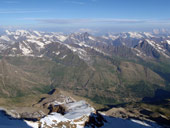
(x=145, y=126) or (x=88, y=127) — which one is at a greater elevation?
(x=88, y=127)

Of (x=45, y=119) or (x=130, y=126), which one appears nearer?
(x=45, y=119)

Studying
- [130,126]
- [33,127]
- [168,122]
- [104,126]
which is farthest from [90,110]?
[168,122]

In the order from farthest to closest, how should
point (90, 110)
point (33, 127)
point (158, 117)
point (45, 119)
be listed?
point (158, 117) → point (90, 110) → point (45, 119) → point (33, 127)

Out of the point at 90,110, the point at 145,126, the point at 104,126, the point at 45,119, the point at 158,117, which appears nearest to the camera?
the point at 45,119

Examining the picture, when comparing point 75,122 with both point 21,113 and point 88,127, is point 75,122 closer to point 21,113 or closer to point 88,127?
point 88,127

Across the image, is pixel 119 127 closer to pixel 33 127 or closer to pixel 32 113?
pixel 33 127

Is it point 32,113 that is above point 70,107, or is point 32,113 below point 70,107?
below

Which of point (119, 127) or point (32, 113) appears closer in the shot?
point (119, 127)

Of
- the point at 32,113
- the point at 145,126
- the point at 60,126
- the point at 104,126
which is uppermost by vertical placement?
the point at 60,126

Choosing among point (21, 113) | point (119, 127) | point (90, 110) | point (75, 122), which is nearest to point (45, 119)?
point (75, 122)
